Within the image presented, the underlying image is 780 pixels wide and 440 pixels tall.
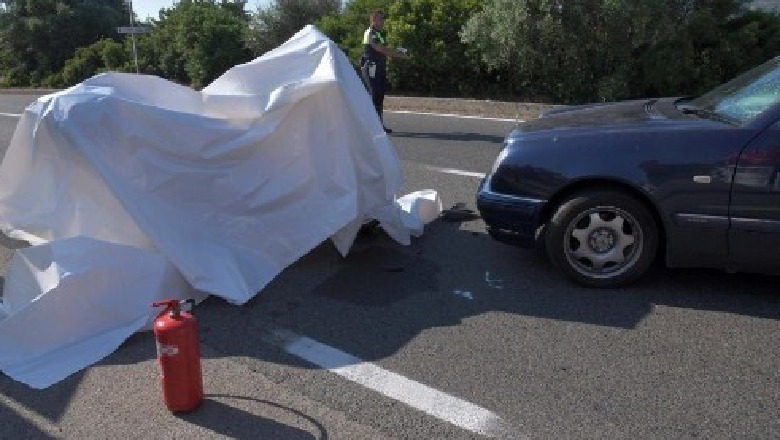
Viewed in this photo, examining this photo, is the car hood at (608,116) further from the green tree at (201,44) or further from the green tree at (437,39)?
the green tree at (201,44)

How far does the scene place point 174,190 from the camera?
4.57m

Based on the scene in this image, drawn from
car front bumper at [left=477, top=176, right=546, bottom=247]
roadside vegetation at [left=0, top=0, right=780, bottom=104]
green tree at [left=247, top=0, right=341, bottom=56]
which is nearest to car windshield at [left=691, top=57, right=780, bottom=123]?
car front bumper at [left=477, top=176, right=546, bottom=247]

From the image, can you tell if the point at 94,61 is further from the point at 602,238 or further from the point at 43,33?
the point at 602,238

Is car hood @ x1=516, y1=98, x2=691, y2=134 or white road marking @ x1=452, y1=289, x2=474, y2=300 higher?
car hood @ x1=516, y1=98, x2=691, y2=134

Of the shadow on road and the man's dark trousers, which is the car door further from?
the man's dark trousers

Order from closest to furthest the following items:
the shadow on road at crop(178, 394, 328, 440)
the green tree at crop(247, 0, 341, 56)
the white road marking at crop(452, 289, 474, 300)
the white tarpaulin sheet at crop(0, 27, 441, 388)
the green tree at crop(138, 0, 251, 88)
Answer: the shadow on road at crop(178, 394, 328, 440), the white tarpaulin sheet at crop(0, 27, 441, 388), the white road marking at crop(452, 289, 474, 300), the green tree at crop(247, 0, 341, 56), the green tree at crop(138, 0, 251, 88)

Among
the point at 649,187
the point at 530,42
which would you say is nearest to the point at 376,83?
the point at 530,42

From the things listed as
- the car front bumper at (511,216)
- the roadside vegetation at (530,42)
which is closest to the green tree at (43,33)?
the roadside vegetation at (530,42)

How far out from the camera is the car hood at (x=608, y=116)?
14.6 feet

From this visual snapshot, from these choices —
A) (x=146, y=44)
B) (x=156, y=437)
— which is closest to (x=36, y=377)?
(x=156, y=437)

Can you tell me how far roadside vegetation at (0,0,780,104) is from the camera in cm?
1113

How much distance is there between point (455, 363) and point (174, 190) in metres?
2.28

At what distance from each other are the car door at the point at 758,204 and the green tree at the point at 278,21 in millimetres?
16703

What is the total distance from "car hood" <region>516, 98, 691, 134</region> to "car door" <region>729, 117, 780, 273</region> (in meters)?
0.57
